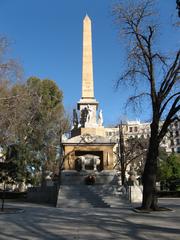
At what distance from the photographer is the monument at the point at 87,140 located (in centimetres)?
2458

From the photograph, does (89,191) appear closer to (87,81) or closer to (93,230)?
(87,81)

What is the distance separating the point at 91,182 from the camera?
23.3 meters

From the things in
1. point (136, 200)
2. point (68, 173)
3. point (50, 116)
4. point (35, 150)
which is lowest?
point (136, 200)

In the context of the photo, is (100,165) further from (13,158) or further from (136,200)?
(13,158)

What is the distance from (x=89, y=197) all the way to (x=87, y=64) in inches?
461

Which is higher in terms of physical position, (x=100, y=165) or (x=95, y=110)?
(x=95, y=110)

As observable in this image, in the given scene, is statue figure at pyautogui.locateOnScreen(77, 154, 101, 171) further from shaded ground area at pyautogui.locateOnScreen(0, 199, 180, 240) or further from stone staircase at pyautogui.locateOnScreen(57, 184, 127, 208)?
shaded ground area at pyautogui.locateOnScreen(0, 199, 180, 240)

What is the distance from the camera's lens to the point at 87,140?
24984mm

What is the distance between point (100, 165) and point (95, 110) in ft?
15.4

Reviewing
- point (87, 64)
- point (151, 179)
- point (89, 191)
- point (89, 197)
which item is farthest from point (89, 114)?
point (151, 179)

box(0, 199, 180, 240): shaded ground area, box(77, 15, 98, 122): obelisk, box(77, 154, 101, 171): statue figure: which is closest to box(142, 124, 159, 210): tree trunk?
box(0, 199, 180, 240): shaded ground area

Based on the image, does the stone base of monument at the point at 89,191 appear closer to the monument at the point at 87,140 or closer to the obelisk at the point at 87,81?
the monument at the point at 87,140

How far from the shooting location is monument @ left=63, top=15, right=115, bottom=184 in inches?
968

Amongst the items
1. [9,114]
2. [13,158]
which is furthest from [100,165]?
[13,158]
